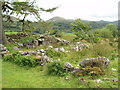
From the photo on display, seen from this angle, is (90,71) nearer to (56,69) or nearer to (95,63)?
(95,63)

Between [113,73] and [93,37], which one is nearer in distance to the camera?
[113,73]

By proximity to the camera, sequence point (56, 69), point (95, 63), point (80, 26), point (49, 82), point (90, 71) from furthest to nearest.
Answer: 1. point (80, 26)
2. point (95, 63)
3. point (56, 69)
4. point (90, 71)
5. point (49, 82)

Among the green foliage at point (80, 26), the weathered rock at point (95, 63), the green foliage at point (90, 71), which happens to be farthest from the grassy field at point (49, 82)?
the green foliage at point (80, 26)

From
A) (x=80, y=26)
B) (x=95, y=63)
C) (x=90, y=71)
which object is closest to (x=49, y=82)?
(x=90, y=71)

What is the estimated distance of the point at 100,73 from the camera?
5355 mm

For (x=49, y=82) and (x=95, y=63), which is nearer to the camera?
(x=49, y=82)

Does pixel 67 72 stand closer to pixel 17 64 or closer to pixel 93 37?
pixel 17 64

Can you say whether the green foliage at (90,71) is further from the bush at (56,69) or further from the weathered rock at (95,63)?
the bush at (56,69)

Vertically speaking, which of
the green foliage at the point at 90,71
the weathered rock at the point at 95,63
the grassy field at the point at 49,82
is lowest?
the grassy field at the point at 49,82

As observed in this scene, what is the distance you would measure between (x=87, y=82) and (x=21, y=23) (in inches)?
541

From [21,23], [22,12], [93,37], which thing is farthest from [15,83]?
[21,23]

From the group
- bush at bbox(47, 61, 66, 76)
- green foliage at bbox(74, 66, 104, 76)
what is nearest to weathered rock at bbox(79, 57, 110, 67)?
green foliage at bbox(74, 66, 104, 76)

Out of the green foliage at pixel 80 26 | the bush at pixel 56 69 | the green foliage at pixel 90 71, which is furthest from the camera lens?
the green foliage at pixel 80 26

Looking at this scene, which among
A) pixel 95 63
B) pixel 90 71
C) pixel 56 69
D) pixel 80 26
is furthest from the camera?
pixel 80 26
